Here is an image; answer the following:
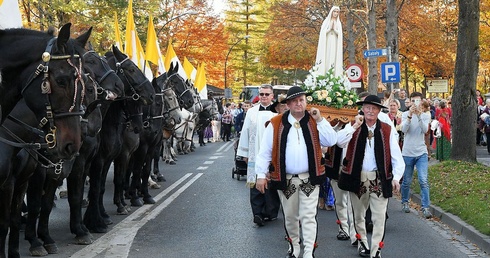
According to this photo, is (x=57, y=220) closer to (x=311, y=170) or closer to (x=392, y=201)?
(x=311, y=170)

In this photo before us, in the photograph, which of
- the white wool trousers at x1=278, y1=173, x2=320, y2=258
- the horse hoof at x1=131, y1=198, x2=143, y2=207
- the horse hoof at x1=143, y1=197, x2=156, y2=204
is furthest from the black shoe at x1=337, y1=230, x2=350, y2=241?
the horse hoof at x1=143, y1=197, x2=156, y2=204

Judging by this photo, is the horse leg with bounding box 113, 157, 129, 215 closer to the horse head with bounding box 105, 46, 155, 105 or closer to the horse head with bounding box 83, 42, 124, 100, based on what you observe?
the horse head with bounding box 105, 46, 155, 105

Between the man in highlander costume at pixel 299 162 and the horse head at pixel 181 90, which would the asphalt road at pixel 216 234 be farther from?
the horse head at pixel 181 90

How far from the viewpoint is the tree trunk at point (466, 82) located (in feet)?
64.8

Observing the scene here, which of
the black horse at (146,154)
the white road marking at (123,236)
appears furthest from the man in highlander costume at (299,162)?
the black horse at (146,154)

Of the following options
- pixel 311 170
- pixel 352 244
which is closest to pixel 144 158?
pixel 352 244

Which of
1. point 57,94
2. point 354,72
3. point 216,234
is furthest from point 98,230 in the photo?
point 354,72

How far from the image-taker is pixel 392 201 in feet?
51.3

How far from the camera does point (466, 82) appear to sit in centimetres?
2005

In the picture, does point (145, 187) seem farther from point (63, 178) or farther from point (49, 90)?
point (49, 90)

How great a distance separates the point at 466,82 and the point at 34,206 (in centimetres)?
1359

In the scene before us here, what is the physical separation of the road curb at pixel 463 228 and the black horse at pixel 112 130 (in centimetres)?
505

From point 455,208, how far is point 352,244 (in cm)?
327

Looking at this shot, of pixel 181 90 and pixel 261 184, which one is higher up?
pixel 181 90
